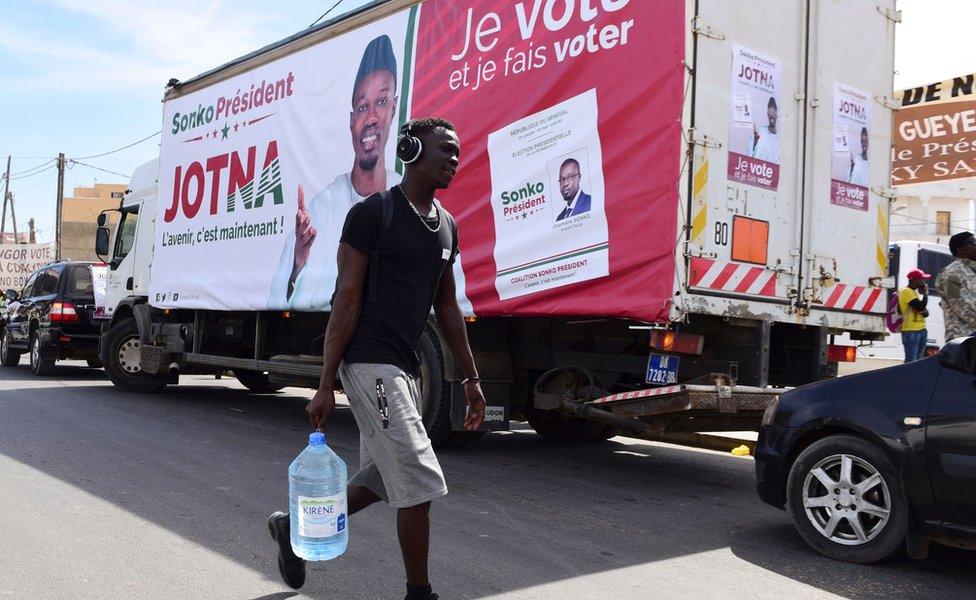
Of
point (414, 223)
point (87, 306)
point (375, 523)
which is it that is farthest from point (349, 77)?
point (87, 306)

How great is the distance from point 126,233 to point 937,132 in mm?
10964

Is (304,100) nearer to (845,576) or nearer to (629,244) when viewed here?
(629,244)

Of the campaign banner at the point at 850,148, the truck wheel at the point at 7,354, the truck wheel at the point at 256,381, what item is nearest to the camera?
the campaign banner at the point at 850,148

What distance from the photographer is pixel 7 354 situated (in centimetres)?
1708

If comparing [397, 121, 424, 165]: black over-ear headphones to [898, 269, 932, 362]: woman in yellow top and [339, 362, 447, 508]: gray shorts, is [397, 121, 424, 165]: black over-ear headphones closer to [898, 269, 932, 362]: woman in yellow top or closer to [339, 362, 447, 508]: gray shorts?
[339, 362, 447, 508]: gray shorts

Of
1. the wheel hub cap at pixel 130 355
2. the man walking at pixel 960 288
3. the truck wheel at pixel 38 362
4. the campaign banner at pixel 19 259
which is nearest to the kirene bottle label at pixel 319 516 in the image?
the man walking at pixel 960 288

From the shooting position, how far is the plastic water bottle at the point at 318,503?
11.4 ft

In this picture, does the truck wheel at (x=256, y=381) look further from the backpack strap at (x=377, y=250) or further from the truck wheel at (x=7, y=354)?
the backpack strap at (x=377, y=250)

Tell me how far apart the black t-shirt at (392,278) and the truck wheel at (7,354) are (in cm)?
1574

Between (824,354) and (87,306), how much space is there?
11.7 metres

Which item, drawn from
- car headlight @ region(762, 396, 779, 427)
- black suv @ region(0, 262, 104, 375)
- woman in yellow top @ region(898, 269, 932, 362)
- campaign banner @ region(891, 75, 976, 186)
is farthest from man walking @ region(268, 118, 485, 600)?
black suv @ region(0, 262, 104, 375)

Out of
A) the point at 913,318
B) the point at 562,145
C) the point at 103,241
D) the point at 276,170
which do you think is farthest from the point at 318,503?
the point at 913,318

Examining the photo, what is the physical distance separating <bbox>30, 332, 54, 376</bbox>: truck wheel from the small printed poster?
1049 cm

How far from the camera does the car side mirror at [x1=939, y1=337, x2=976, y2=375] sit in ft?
14.2
